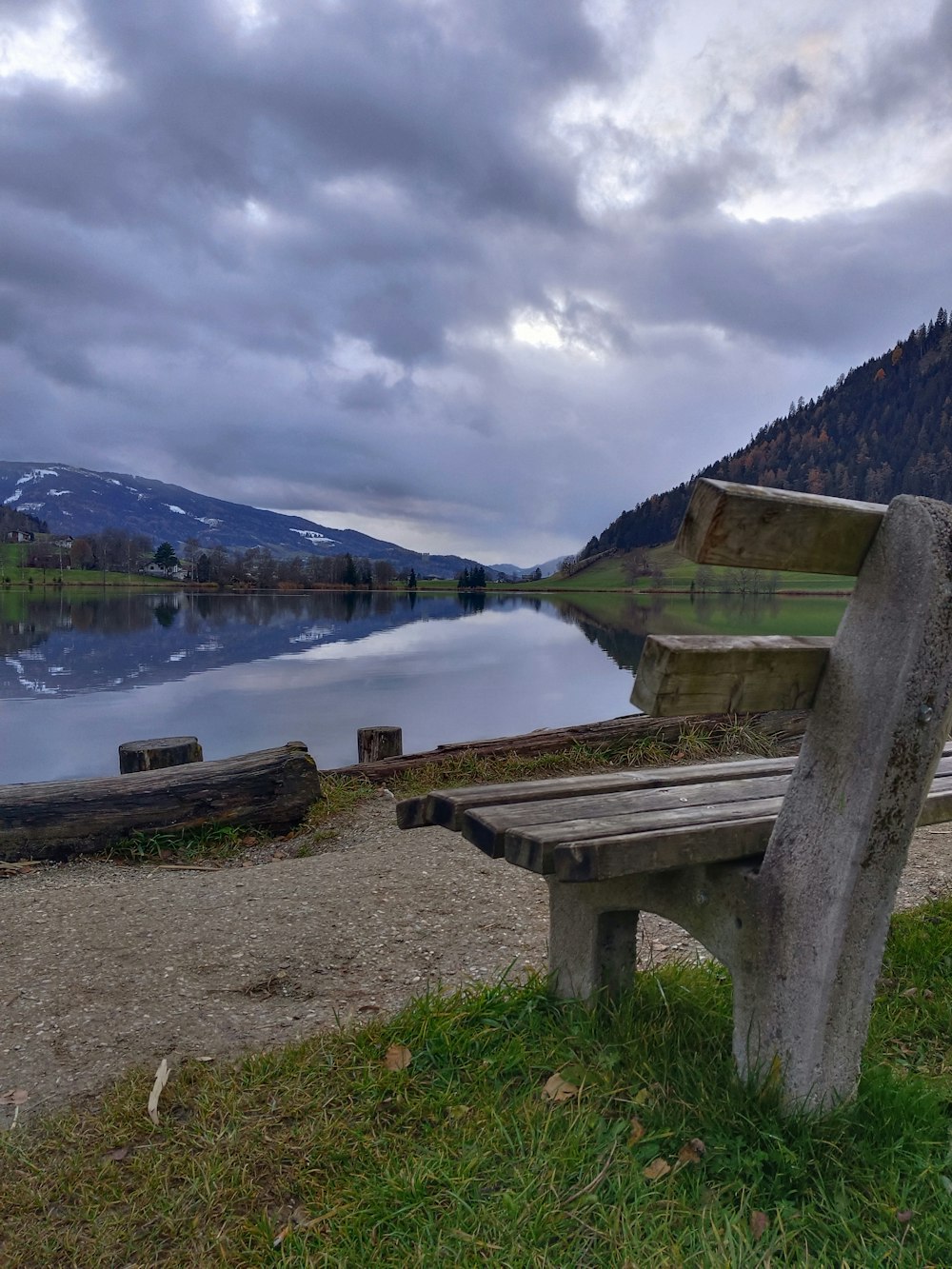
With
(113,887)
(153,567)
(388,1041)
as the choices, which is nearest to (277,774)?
(113,887)

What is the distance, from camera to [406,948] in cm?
418

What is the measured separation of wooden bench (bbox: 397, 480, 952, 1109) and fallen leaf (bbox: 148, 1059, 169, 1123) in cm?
141

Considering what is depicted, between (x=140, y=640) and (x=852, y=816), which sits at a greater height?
(x=852, y=816)

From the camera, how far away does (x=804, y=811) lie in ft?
7.15

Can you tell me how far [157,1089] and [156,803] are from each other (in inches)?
165

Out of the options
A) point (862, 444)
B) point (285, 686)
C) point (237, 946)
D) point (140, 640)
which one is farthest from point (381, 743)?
point (862, 444)

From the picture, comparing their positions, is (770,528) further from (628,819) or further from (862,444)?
(862,444)

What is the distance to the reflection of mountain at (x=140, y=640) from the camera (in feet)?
73.6

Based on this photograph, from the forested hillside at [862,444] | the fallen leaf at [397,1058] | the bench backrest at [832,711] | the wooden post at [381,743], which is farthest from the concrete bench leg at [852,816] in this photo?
the forested hillside at [862,444]

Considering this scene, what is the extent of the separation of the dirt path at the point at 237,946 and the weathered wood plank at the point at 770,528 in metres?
2.06

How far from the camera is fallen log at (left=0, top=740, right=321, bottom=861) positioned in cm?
624

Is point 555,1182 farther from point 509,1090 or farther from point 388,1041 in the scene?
point 388,1041

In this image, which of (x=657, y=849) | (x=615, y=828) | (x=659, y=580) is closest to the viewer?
(x=657, y=849)

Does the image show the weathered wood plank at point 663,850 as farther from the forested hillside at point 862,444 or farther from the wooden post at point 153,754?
the forested hillside at point 862,444
